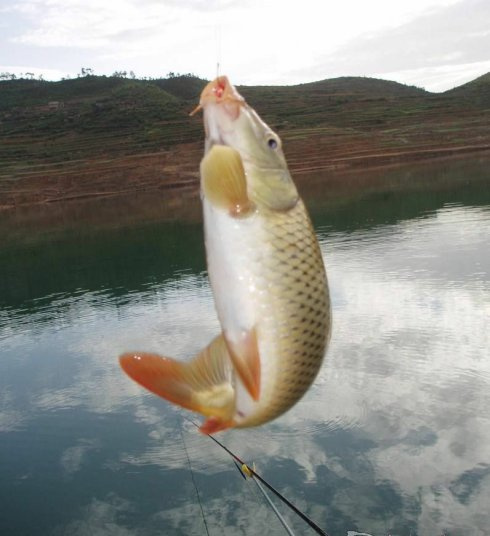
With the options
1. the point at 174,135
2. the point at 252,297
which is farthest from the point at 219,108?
the point at 174,135

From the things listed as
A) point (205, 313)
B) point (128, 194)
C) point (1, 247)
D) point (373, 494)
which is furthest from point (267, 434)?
point (128, 194)

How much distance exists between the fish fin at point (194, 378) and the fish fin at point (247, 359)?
9cm

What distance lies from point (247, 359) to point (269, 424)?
1434 centimetres

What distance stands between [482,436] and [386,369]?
13.4 feet

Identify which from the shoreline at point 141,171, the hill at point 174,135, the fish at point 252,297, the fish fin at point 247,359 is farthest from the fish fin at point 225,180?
the hill at point 174,135

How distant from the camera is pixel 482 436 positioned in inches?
548

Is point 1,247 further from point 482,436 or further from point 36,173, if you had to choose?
point 482,436

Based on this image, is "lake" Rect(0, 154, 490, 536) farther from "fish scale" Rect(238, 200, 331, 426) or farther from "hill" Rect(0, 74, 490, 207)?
"hill" Rect(0, 74, 490, 207)

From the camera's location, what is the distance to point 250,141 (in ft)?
5.12

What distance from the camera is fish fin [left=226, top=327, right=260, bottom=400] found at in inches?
60.4

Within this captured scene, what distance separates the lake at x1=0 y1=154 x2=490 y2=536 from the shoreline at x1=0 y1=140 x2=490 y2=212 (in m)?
35.7

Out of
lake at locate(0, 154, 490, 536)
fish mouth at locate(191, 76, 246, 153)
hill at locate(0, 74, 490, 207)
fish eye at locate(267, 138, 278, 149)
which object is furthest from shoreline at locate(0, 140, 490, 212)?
fish mouth at locate(191, 76, 246, 153)

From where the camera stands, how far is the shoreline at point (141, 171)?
224ft

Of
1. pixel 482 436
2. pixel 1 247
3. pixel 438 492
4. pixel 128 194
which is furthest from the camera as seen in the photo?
pixel 128 194
